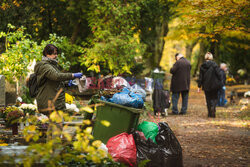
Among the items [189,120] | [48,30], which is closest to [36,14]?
[48,30]

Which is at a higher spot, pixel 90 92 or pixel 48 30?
pixel 48 30

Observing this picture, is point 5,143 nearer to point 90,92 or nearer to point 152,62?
point 90,92

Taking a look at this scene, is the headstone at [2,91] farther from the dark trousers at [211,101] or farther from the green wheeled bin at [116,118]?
the dark trousers at [211,101]

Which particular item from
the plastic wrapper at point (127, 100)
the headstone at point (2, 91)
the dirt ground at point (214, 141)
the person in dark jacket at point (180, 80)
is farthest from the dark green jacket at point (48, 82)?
the person in dark jacket at point (180, 80)

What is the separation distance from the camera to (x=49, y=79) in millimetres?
5203

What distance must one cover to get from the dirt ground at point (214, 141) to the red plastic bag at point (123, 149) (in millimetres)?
1108

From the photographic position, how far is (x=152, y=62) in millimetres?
26766

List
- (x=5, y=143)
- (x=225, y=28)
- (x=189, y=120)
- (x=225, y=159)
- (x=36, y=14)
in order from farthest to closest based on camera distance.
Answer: (x=36, y=14) < (x=189, y=120) < (x=225, y=28) < (x=5, y=143) < (x=225, y=159)

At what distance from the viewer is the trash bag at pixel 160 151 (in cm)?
520

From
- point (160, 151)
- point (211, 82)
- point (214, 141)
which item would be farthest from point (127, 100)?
point (211, 82)

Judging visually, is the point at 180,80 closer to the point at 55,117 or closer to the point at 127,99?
the point at 127,99

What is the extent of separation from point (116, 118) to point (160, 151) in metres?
0.86

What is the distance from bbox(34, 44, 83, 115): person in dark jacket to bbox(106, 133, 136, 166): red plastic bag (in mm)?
912

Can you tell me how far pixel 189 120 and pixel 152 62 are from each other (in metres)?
15.8
